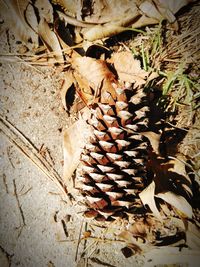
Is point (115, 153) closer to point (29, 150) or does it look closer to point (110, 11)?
point (29, 150)

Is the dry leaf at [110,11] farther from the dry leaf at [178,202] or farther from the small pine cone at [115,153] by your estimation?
the dry leaf at [178,202]

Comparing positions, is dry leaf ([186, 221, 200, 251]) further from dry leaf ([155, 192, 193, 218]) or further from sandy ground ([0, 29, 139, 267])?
sandy ground ([0, 29, 139, 267])

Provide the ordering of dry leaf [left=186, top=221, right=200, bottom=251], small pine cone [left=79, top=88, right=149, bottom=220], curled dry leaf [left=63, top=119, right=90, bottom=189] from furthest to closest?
curled dry leaf [left=63, top=119, right=90, bottom=189]
dry leaf [left=186, top=221, right=200, bottom=251]
small pine cone [left=79, top=88, right=149, bottom=220]

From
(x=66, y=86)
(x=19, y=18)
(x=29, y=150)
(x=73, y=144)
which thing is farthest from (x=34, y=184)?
(x=19, y=18)

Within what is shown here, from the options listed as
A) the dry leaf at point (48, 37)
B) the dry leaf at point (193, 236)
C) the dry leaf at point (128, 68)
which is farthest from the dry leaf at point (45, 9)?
the dry leaf at point (193, 236)

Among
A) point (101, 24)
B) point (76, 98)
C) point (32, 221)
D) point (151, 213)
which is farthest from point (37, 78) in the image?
point (151, 213)

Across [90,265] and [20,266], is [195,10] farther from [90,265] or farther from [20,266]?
[20,266]

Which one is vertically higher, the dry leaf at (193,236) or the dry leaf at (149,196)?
the dry leaf at (149,196)

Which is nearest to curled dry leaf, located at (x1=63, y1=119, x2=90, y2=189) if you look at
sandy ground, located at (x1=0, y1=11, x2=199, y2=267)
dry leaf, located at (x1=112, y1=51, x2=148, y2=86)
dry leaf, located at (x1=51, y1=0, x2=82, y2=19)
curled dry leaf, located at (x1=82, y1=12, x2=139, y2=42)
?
sandy ground, located at (x1=0, y1=11, x2=199, y2=267)
